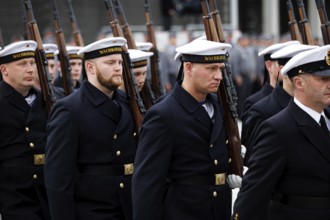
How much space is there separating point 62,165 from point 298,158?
1929 mm

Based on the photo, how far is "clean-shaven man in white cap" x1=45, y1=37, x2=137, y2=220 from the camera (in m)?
6.62

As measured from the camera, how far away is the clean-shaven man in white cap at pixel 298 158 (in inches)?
209

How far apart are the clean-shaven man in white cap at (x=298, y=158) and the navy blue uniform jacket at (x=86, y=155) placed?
59.9 inches

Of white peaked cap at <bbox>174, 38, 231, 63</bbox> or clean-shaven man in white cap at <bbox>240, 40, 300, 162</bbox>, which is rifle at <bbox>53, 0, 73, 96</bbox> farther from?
white peaked cap at <bbox>174, 38, 231, 63</bbox>

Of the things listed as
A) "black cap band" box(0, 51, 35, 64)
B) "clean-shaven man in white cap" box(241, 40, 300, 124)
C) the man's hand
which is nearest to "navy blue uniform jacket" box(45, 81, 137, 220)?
the man's hand

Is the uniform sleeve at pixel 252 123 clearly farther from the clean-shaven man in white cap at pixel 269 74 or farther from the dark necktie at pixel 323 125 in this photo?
the dark necktie at pixel 323 125

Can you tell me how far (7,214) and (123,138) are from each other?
138 cm

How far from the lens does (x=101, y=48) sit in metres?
6.97

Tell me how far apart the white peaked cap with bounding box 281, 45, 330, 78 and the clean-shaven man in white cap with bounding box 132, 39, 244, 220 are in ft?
2.53

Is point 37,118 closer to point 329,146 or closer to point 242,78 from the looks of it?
point 329,146

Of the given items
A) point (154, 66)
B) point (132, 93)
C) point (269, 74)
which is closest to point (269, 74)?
point (269, 74)

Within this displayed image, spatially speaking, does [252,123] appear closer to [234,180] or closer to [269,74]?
[269,74]

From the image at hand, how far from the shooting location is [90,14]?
26.6 meters

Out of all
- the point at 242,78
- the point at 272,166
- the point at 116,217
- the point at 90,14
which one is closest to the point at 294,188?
the point at 272,166
